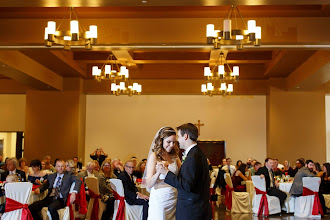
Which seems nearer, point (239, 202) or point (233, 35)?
point (233, 35)

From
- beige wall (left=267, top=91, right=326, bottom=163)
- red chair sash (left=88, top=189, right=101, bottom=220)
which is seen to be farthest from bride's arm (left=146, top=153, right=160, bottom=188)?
beige wall (left=267, top=91, right=326, bottom=163)

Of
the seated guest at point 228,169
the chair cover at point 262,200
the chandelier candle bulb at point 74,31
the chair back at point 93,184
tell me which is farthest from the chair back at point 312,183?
the chandelier candle bulb at point 74,31

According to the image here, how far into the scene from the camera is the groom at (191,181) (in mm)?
3789

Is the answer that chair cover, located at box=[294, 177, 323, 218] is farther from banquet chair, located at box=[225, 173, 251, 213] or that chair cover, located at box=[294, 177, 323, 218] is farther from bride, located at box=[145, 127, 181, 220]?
bride, located at box=[145, 127, 181, 220]

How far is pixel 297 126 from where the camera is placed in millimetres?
15953

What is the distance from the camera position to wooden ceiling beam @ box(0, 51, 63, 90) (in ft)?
37.7

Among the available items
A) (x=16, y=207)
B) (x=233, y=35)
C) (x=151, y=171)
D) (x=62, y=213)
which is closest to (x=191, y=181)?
(x=151, y=171)

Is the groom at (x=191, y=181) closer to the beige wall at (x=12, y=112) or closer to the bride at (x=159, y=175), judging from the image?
the bride at (x=159, y=175)

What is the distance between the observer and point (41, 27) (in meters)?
9.36

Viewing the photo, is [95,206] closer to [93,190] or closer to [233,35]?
[93,190]

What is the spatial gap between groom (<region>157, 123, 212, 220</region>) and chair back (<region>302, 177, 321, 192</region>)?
259 inches

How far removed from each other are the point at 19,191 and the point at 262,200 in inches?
219

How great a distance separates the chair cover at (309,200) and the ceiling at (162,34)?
113 inches

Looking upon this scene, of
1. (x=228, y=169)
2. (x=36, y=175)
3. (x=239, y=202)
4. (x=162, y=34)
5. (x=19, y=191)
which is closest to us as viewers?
(x=19, y=191)
